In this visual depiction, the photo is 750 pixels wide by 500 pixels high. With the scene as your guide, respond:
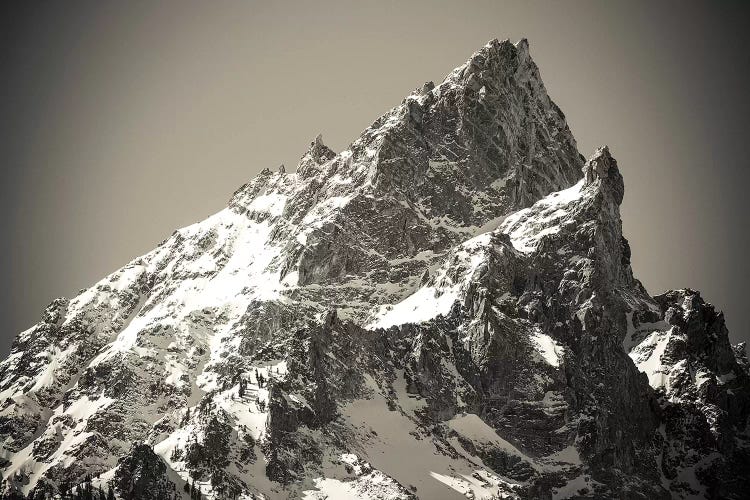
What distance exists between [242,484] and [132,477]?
827 inches

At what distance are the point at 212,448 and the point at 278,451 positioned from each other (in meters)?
13.9

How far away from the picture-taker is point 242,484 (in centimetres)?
18988

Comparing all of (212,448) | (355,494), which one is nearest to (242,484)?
(212,448)

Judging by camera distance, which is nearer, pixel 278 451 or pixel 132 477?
pixel 132 477

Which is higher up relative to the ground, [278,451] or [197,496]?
[278,451]

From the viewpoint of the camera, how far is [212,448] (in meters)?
194

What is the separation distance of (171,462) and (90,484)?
15948mm

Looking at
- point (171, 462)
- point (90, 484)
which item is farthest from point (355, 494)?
point (90, 484)

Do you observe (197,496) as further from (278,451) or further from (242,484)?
(278,451)

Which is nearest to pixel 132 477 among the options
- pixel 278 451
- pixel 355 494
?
pixel 278 451

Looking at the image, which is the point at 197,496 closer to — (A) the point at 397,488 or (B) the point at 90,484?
(B) the point at 90,484

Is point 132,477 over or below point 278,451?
below

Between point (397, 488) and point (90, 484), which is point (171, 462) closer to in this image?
point (90, 484)

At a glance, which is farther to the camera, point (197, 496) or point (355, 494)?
point (355, 494)
